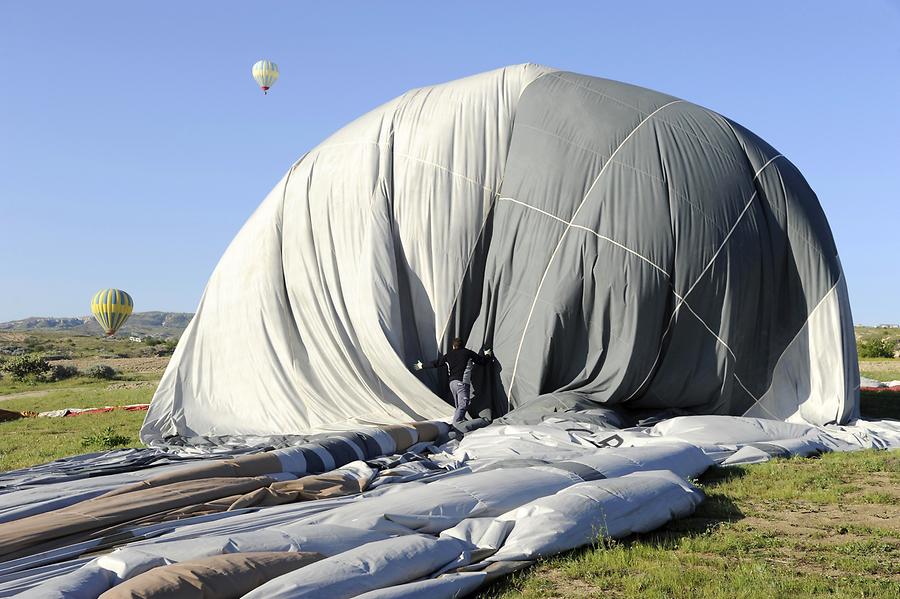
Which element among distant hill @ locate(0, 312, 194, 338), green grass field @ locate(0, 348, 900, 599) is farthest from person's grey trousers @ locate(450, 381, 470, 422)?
distant hill @ locate(0, 312, 194, 338)

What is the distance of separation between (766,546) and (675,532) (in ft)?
1.60

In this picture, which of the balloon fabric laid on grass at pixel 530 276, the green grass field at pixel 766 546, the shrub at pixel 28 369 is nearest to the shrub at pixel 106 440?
the balloon fabric laid on grass at pixel 530 276

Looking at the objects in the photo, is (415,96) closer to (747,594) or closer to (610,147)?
(610,147)

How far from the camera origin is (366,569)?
362cm

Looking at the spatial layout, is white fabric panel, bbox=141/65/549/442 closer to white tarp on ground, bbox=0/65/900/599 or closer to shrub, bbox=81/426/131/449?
white tarp on ground, bbox=0/65/900/599

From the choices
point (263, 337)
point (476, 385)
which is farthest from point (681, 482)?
point (263, 337)

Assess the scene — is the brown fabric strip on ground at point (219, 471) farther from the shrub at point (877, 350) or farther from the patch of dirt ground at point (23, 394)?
the shrub at point (877, 350)

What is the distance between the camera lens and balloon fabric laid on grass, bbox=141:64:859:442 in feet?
29.9

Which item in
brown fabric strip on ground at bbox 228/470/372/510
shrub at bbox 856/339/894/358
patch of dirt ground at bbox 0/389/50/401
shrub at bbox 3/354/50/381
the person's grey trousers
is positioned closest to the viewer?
brown fabric strip on ground at bbox 228/470/372/510

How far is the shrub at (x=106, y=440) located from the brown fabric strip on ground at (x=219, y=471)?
4575 mm

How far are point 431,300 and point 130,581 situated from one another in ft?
22.3

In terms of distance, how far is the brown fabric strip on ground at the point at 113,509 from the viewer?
4.41m

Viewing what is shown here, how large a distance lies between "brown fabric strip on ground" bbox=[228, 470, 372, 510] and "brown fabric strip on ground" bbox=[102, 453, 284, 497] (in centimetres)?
41

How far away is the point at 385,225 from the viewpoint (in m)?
10.1
